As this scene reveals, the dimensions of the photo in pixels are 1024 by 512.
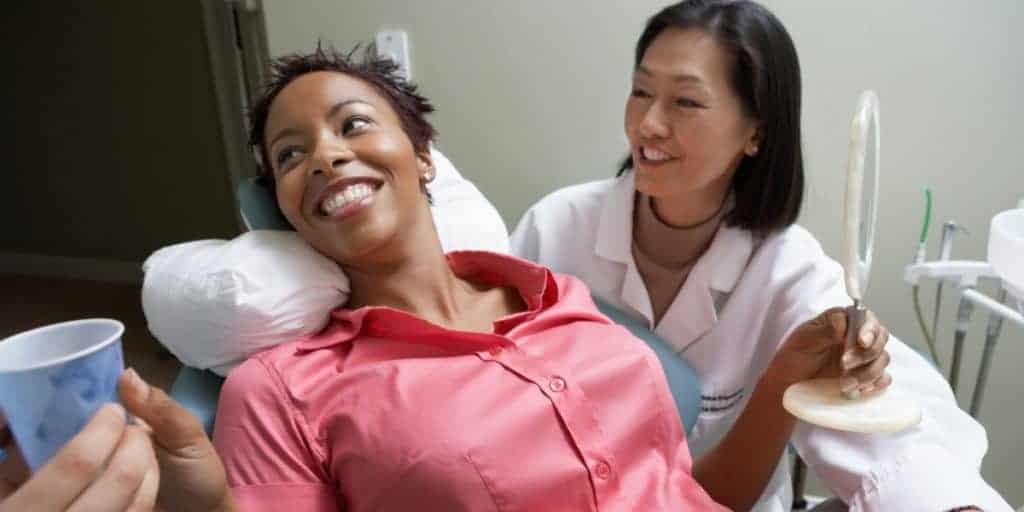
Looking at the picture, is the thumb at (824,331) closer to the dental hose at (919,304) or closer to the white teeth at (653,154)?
the white teeth at (653,154)

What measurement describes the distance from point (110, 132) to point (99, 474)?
144 inches

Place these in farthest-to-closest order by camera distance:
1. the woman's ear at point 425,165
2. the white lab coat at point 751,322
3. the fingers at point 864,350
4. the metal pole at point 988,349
Answer: the metal pole at point 988,349 < the woman's ear at point 425,165 < the white lab coat at point 751,322 < the fingers at point 864,350

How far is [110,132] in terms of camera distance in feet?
12.1

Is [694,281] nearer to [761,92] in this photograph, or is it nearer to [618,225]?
[618,225]

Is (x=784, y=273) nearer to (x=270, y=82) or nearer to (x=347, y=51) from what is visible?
(x=270, y=82)

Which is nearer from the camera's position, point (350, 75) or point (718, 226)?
point (350, 75)

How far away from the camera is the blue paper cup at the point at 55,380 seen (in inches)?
21.5

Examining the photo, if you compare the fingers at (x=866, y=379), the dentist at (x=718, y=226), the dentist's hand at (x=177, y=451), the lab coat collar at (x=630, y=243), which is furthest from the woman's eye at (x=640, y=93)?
the dentist's hand at (x=177, y=451)

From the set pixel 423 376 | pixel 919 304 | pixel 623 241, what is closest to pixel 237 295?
pixel 423 376

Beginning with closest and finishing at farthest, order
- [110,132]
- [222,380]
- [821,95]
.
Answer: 1. [222,380]
2. [821,95]
3. [110,132]

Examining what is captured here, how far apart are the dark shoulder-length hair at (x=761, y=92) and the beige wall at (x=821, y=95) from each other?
1.20 ft

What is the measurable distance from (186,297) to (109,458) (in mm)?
550

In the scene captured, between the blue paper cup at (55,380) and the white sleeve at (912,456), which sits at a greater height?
the blue paper cup at (55,380)

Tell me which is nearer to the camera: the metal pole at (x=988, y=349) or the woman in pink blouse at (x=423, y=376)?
the woman in pink blouse at (x=423, y=376)
